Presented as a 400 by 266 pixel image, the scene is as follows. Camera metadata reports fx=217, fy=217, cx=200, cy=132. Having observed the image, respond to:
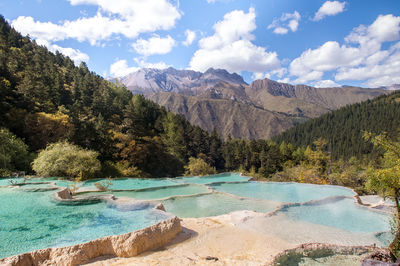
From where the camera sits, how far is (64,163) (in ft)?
53.5

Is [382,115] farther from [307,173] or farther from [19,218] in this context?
[19,218]

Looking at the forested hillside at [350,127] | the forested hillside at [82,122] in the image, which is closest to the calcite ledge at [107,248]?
the forested hillside at [82,122]

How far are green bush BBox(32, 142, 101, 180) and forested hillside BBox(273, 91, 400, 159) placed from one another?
68.6 metres

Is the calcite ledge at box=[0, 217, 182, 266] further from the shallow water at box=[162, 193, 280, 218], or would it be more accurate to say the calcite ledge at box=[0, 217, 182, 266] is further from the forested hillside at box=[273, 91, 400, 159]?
the forested hillside at box=[273, 91, 400, 159]

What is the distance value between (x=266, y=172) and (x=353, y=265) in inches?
1289

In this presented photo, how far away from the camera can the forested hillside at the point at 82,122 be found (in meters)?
21.1

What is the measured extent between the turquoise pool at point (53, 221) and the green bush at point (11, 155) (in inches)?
267

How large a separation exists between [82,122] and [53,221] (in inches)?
741

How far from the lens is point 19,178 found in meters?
14.3

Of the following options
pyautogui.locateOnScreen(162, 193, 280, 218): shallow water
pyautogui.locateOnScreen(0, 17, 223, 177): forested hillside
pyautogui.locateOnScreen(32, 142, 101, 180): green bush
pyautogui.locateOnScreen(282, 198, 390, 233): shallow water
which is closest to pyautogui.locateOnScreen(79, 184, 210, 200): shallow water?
pyautogui.locateOnScreen(162, 193, 280, 218): shallow water

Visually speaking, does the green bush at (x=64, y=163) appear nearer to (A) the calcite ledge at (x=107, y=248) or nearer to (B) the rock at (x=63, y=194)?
(B) the rock at (x=63, y=194)

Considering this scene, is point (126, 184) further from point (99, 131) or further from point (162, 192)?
point (99, 131)

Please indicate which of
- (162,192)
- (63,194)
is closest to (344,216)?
(162,192)

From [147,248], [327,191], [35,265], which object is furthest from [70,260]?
[327,191]
